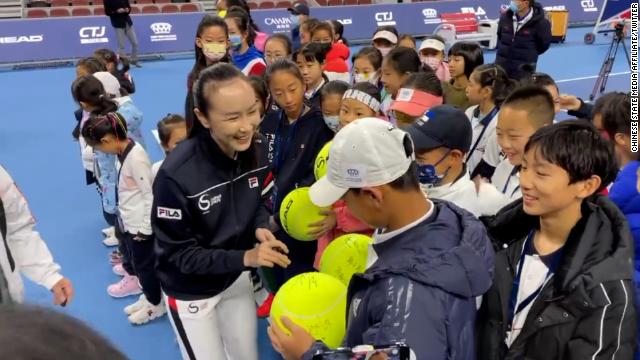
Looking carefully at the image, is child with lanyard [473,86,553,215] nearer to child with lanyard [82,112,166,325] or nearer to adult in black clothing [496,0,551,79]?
child with lanyard [82,112,166,325]

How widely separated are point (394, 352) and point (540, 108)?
1.86 metres

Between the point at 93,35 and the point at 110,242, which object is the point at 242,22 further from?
the point at 93,35

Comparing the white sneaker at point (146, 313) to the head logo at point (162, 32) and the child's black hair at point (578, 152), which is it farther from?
the head logo at point (162, 32)

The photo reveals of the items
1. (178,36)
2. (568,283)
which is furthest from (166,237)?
(178,36)

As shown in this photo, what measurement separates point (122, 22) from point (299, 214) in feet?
32.7

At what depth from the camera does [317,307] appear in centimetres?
217

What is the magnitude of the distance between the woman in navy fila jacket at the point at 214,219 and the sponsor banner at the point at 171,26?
35.0 feet

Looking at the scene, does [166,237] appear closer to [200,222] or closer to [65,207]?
[200,222]

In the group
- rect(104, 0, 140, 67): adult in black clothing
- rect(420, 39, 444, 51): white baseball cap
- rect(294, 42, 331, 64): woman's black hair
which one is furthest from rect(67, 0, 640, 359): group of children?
rect(104, 0, 140, 67): adult in black clothing

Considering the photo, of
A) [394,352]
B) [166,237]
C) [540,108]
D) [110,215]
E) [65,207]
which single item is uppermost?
[540,108]

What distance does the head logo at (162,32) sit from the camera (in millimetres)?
12641

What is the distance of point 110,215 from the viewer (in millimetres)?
4594

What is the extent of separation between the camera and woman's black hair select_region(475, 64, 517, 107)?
406 centimetres

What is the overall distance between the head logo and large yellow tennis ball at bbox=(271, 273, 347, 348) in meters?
11.5
